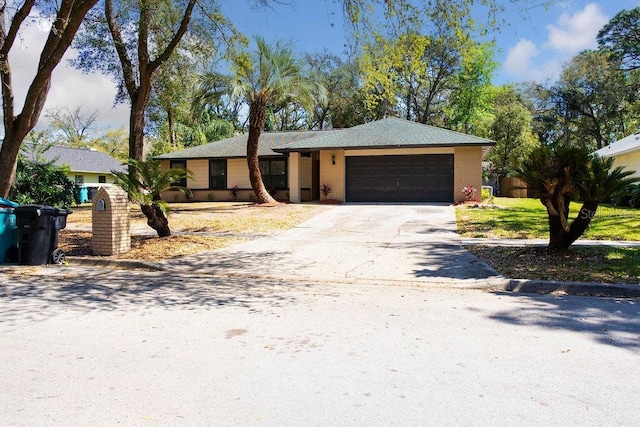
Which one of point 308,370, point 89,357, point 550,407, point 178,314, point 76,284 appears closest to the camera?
point 550,407

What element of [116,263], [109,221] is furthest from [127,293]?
[109,221]

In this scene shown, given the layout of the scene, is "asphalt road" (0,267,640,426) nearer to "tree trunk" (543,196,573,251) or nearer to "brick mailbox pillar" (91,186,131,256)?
"tree trunk" (543,196,573,251)

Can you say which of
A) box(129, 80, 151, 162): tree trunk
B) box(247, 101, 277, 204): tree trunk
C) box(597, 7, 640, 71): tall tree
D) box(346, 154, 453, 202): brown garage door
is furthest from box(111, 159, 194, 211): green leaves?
box(597, 7, 640, 71): tall tree

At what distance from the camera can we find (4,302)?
20.6ft

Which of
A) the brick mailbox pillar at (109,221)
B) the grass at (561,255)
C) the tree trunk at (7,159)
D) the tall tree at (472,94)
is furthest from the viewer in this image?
the tall tree at (472,94)

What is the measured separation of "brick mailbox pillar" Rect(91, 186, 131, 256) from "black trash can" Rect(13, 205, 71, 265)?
0.87m

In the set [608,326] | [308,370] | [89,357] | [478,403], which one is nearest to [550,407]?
[478,403]

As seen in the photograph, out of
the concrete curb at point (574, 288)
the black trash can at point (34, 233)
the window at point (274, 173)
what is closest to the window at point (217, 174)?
the window at point (274, 173)

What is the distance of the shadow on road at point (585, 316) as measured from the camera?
4895 millimetres

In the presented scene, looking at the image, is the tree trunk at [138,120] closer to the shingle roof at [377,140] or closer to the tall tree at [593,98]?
the shingle roof at [377,140]

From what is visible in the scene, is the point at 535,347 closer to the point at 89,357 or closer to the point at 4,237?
the point at 89,357

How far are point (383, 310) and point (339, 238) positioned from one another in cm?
674

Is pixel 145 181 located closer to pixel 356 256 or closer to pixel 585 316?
pixel 356 256

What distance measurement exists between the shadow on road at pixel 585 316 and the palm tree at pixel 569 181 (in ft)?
8.55
